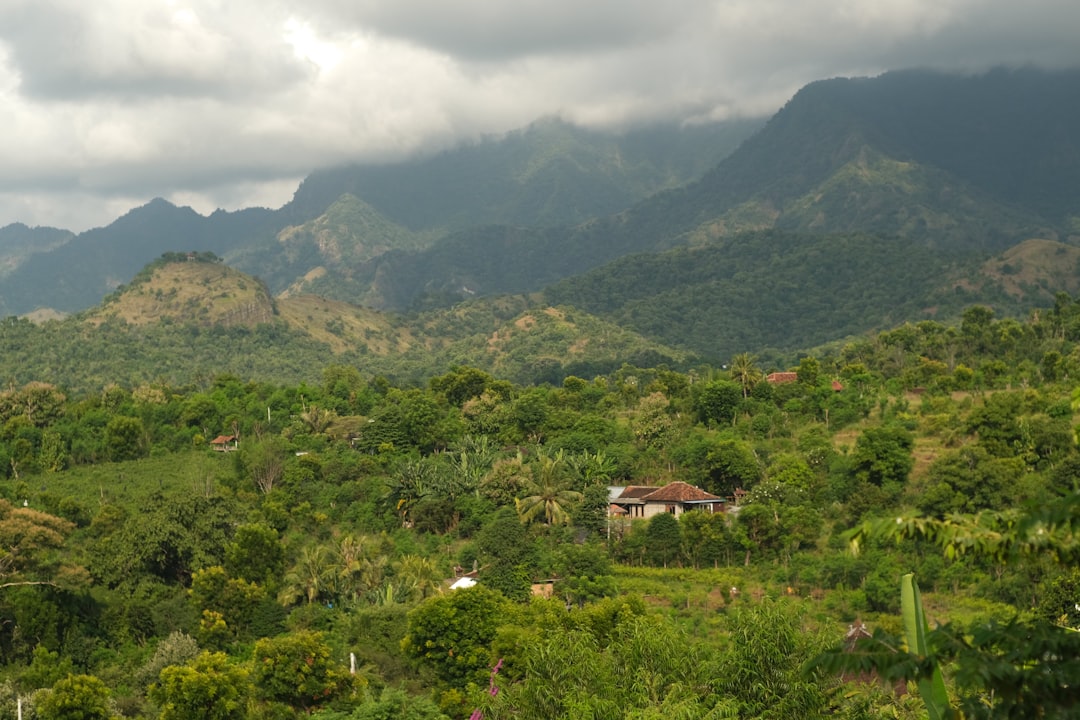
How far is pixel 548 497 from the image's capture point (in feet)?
133

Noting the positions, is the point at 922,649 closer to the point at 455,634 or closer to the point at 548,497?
the point at 455,634

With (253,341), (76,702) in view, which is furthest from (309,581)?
(253,341)

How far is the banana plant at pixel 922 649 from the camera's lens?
20.8ft

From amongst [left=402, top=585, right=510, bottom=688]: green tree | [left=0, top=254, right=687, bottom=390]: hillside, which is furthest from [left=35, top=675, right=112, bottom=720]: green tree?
[left=0, top=254, right=687, bottom=390]: hillside

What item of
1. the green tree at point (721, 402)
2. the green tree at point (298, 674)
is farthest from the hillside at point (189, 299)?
the green tree at point (298, 674)

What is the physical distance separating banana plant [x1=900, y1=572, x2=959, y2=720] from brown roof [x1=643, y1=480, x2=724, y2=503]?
3380 centimetres

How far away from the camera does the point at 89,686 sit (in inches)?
963

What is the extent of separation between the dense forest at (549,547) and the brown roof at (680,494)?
1.14m

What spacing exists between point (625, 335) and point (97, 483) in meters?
94.0

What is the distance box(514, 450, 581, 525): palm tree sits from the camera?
39969mm

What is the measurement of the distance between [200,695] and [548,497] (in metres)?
18.3

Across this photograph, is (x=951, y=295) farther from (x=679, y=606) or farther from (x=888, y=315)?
(x=679, y=606)

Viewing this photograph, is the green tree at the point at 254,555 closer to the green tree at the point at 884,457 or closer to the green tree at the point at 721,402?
the green tree at the point at 721,402

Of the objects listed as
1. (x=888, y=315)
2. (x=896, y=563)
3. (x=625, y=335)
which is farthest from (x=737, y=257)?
(x=896, y=563)
